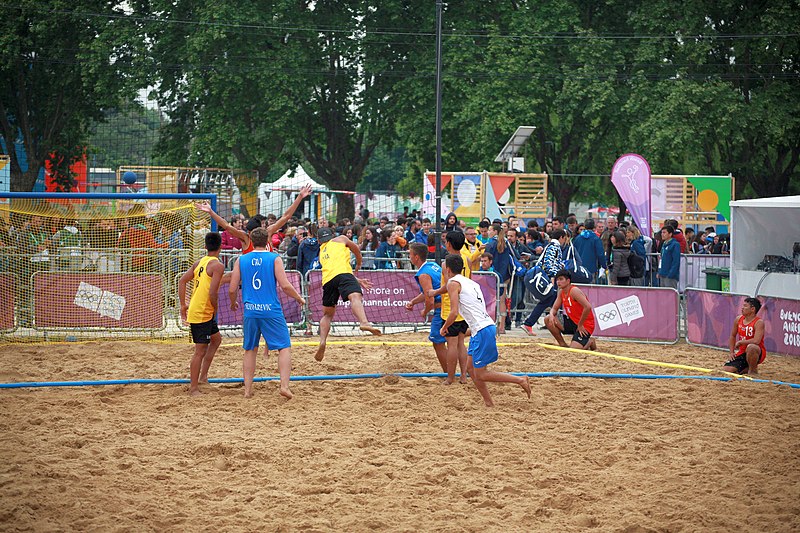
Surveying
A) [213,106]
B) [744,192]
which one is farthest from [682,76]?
[213,106]

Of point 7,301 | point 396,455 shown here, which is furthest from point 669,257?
point 7,301

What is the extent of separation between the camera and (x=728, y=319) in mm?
14430

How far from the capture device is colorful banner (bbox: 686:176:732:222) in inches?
1058

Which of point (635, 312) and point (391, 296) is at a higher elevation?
point (391, 296)

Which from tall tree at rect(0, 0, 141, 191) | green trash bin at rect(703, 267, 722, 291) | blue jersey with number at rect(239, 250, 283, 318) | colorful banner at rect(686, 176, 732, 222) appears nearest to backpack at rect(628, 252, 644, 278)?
green trash bin at rect(703, 267, 722, 291)

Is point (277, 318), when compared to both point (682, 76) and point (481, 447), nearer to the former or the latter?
point (481, 447)

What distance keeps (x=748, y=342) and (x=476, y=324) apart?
466 centimetres

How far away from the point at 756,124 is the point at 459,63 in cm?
1079

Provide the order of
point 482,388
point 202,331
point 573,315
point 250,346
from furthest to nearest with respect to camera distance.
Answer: point 573,315
point 202,331
point 250,346
point 482,388

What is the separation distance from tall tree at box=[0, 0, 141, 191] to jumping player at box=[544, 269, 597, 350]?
24668mm

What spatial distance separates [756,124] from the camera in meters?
30.3

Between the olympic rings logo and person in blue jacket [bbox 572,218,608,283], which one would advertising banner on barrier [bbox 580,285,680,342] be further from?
person in blue jacket [bbox 572,218,608,283]

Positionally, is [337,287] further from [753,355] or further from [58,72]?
[58,72]

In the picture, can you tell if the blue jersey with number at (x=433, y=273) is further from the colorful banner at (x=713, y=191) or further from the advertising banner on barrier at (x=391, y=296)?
the colorful banner at (x=713, y=191)
